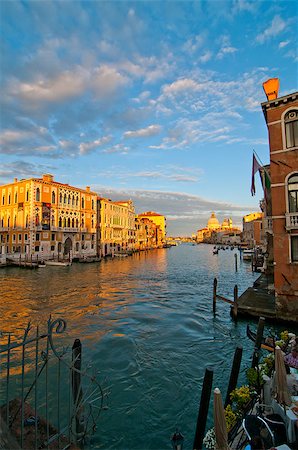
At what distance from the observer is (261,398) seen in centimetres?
611

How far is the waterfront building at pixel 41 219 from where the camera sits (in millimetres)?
39625

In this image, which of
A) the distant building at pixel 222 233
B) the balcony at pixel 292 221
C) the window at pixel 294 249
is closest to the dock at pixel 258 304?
the window at pixel 294 249

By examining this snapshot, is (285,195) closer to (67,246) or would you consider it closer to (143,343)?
(143,343)

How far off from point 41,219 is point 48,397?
119 feet

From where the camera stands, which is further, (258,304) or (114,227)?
(114,227)

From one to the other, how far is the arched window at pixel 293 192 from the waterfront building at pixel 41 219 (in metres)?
34.6

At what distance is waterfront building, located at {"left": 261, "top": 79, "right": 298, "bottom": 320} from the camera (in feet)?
38.6

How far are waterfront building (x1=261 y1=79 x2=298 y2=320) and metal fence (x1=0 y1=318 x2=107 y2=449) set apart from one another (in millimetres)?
8784

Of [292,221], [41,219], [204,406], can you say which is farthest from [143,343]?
[41,219]

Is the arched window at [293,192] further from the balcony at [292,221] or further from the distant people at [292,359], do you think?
the distant people at [292,359]

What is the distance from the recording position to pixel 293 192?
11.9 metres

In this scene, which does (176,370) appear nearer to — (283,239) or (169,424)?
(169,424)

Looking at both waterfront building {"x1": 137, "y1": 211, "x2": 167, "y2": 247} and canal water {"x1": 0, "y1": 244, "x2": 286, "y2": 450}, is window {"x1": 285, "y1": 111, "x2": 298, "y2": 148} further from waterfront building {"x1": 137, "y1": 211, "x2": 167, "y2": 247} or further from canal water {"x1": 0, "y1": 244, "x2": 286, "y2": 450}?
waterfront building {"x1": 137, "y1": 211, "x2": 167, "y2": 247}

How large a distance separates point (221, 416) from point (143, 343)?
684 cm
